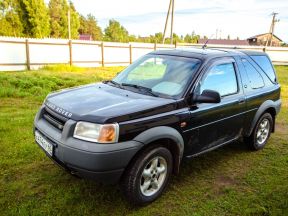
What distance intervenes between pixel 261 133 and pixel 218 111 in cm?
185

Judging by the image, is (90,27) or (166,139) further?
(90,27)

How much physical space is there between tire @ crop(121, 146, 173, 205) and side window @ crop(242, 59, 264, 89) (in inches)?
85.0

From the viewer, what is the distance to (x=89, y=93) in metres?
3.74

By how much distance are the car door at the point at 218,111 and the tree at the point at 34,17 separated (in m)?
30.9

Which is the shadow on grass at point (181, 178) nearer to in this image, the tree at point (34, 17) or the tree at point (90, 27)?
the tree at point (34, 17)

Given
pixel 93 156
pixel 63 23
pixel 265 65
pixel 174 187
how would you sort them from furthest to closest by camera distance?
pixel 63 23
pixel 265 65
pixel 174 187
pixel 93 156

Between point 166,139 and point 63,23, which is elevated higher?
point 63,23

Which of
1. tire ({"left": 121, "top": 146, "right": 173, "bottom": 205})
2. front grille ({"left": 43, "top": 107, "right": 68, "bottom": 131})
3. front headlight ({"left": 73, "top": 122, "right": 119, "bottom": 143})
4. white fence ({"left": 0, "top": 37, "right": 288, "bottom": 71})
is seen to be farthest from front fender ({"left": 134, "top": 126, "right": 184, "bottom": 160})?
white fence ({"left": 0, "top": 37, "right": 288, "bottom": 71})

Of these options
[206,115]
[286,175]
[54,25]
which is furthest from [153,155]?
[54,25]

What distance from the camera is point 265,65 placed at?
→ 521 cm

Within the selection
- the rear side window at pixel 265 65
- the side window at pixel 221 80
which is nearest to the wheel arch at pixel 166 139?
the side window at pixel 221 80

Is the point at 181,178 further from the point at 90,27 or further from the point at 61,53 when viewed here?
the point at 90,27

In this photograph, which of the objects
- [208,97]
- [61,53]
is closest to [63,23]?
[61,53]

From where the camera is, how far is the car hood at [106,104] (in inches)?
117
